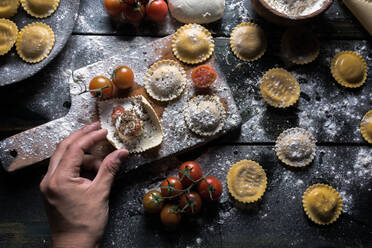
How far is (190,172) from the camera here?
275 cm

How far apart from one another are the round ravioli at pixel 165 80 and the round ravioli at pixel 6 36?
1.17m

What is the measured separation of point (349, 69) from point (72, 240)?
2.64m

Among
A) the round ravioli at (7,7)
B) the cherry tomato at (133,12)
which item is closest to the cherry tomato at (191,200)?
the cherry tomato at (133,12)

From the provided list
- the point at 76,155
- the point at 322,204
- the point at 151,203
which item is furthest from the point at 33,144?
the point at 322,204

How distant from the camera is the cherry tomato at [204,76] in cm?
286

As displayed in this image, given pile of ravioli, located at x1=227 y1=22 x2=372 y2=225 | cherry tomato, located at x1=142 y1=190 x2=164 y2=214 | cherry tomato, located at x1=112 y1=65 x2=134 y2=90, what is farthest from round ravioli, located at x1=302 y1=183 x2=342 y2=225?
cherry tomato, located at x1=112 y1=65 x2=134 y2=90

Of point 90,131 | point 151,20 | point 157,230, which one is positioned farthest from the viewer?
point 151,20

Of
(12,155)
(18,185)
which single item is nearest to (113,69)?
(12,155)

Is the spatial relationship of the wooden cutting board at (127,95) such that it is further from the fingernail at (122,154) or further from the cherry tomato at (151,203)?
the cherry tomato at (151,203)

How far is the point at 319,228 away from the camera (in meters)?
2.95

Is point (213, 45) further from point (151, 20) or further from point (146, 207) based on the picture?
point (146, 207)

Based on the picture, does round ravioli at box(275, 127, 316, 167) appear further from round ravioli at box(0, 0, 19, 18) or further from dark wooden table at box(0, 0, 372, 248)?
round ravioli at box(0, 0, 19, 18)

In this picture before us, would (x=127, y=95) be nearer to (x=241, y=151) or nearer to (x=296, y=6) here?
(x=241, y=151)

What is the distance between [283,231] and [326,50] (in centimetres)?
163
